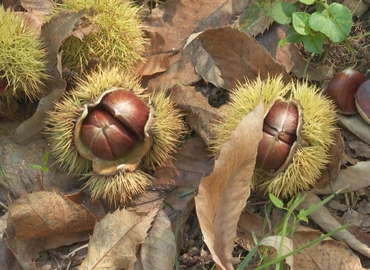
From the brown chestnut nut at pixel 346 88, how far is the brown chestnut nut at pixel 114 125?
2.76 feet

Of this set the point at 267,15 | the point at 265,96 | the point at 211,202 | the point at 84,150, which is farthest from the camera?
the point at 267,15

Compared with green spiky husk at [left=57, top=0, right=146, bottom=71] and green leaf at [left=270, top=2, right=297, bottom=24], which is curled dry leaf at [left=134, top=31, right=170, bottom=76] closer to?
green spiky husk at [left=57, top=0, right=146, bottom=71]

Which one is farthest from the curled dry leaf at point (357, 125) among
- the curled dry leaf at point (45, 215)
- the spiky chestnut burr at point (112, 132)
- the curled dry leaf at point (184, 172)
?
the curled dry leaf at point (45, 215)

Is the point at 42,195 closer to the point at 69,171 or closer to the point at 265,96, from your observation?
the point at 69,171

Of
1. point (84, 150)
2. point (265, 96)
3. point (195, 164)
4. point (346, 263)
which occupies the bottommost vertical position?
point (346, 263)

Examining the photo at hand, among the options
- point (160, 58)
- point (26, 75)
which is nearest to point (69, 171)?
point (26, 75)

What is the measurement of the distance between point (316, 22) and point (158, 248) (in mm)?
1192

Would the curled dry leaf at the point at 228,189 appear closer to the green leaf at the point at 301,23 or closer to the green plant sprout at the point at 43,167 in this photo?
the green leaf at the point at 301,23

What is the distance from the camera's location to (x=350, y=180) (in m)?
2.36

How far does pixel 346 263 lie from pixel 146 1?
157 centimetres

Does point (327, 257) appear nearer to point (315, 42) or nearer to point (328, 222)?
point (328, 222)

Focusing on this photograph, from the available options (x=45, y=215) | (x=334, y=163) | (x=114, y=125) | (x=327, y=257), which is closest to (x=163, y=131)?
(x=114, y=125)

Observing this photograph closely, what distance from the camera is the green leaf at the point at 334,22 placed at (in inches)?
96.0

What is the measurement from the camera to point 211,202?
2.09 m
